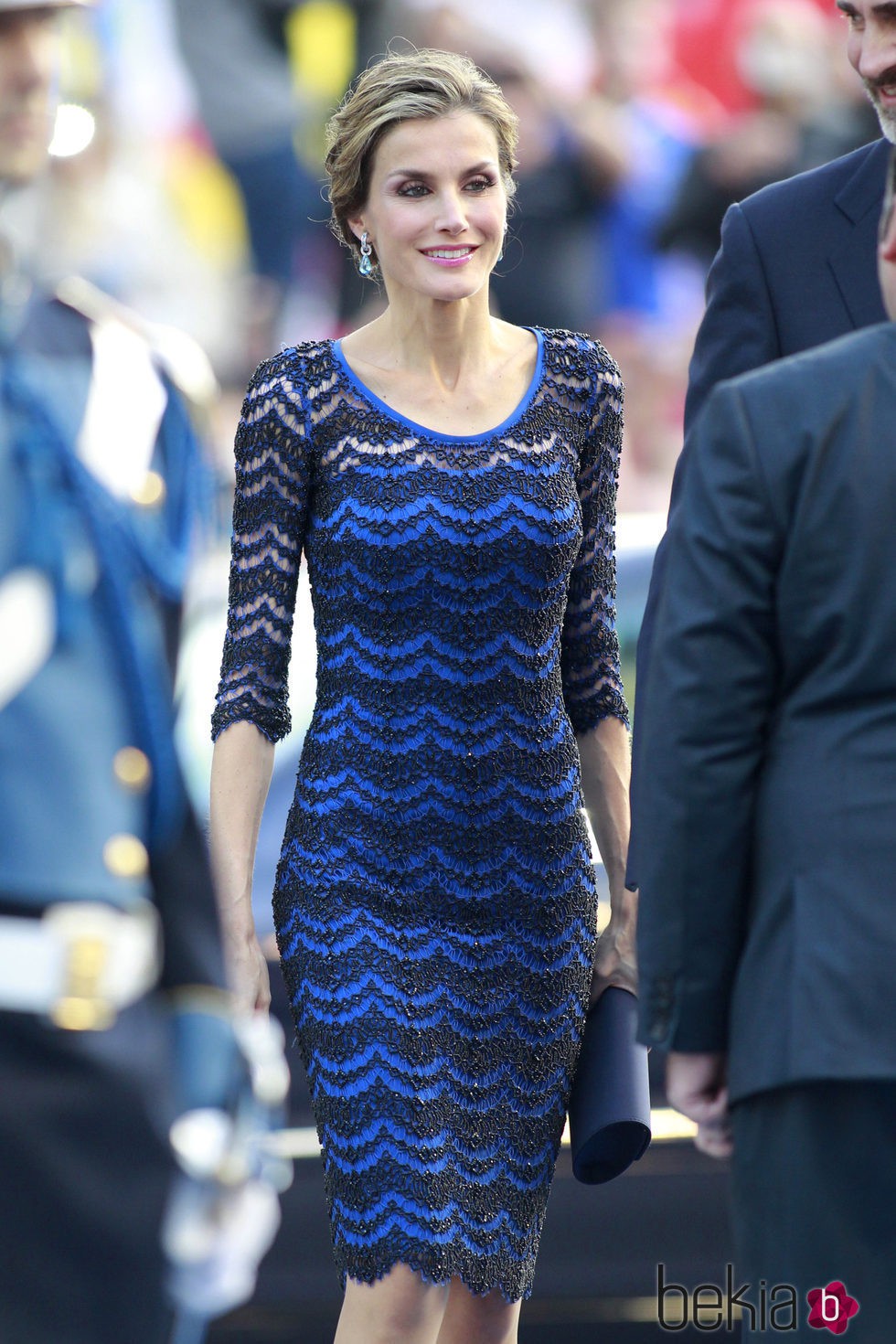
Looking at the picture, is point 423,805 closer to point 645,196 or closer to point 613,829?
point 613,829

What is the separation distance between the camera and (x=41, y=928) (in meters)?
1.81

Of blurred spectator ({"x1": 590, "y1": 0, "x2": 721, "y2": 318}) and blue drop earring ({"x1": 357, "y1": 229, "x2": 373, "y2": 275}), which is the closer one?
blue drop earring ({"x1": 357, "y1": 229, "x2": 373, "y2": 275})

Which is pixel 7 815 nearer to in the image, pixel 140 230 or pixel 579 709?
pixel 579 709

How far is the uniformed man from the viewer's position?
5.87ft

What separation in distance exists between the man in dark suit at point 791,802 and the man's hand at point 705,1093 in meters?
0.06

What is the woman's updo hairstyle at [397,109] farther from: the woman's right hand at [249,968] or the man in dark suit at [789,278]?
the woman's right hand at [249,968]

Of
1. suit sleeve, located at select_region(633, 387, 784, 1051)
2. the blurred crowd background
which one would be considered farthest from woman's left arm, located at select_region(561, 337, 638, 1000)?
the blurred crowd background

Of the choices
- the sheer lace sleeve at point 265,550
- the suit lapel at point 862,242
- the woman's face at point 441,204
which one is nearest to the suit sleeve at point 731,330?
the suit lapel at point 862,242

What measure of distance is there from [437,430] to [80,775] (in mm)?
1744

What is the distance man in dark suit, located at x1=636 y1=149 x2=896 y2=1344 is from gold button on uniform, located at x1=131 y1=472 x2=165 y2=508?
797mm

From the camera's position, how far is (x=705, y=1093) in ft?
8.57

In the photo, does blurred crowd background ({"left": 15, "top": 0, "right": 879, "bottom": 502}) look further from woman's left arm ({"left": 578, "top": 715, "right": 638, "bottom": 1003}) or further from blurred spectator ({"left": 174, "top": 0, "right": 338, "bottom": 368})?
woman's left arm ({"left": 578, "top": 715, "right": 638, "bottom": 1003})

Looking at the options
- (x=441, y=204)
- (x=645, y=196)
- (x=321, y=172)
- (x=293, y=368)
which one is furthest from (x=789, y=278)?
(x=645, y=196)

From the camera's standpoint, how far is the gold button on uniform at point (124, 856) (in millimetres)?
1831
